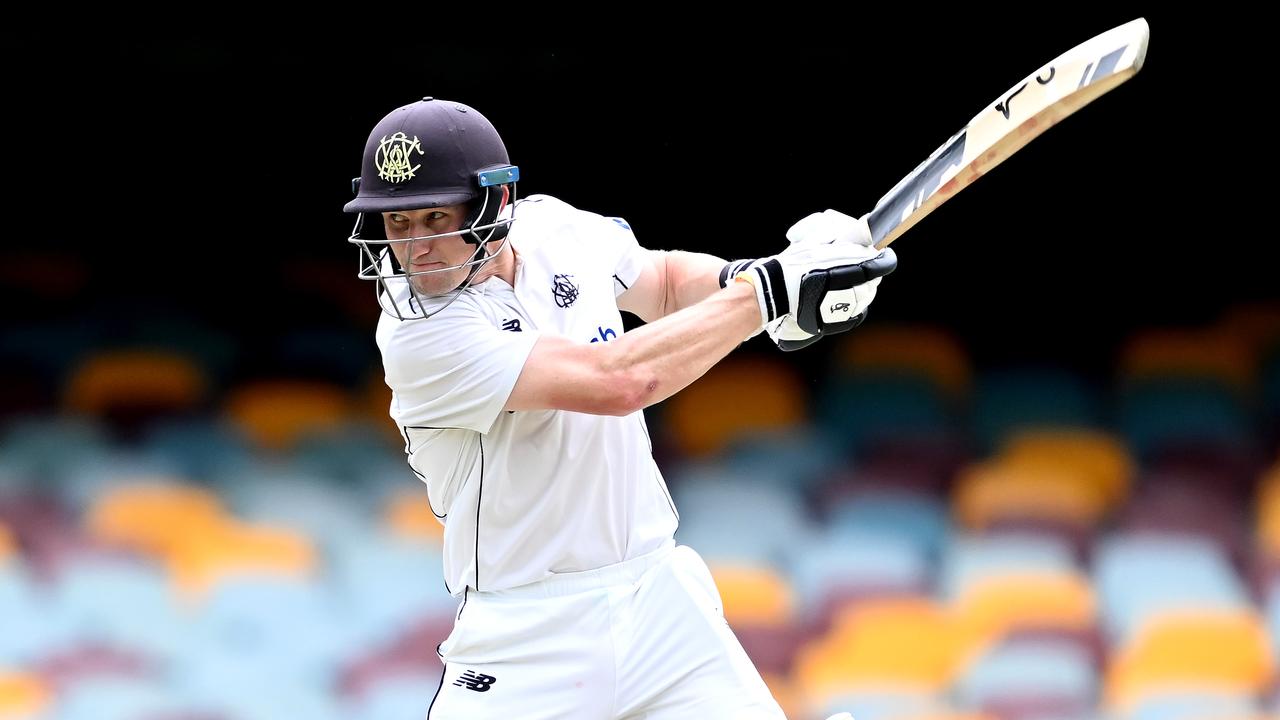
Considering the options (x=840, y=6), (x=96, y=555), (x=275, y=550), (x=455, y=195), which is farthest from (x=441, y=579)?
(x=455, y=195)

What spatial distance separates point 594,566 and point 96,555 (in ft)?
9.43

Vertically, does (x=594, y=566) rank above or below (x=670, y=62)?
below

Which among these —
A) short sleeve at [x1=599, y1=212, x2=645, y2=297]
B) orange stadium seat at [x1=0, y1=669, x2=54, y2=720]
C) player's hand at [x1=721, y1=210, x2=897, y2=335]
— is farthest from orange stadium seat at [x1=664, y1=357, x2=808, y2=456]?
player's hand at [x1=721, y1=210, x2=897, y2=335]

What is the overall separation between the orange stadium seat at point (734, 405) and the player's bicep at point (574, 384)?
2750mm

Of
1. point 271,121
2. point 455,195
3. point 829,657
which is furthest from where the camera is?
point 271,121

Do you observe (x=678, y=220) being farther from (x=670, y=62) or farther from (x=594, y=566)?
(x=594, y=566)

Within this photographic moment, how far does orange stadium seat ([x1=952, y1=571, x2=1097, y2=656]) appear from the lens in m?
5.07

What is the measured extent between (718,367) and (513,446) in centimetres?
277

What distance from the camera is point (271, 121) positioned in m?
5.79

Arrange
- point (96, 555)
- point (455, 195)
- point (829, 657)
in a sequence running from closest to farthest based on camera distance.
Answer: point (455, 195) → point (829, 657) → point (96, 555)

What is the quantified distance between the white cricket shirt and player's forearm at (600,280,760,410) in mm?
170

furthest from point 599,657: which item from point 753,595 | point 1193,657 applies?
point 1193,657

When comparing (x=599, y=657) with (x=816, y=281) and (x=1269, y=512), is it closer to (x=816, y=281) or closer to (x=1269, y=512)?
(x=816, y=281)

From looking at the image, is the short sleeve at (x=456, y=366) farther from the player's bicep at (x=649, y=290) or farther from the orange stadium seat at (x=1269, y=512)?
the orange stadium seat at (x=1269, y=512)
